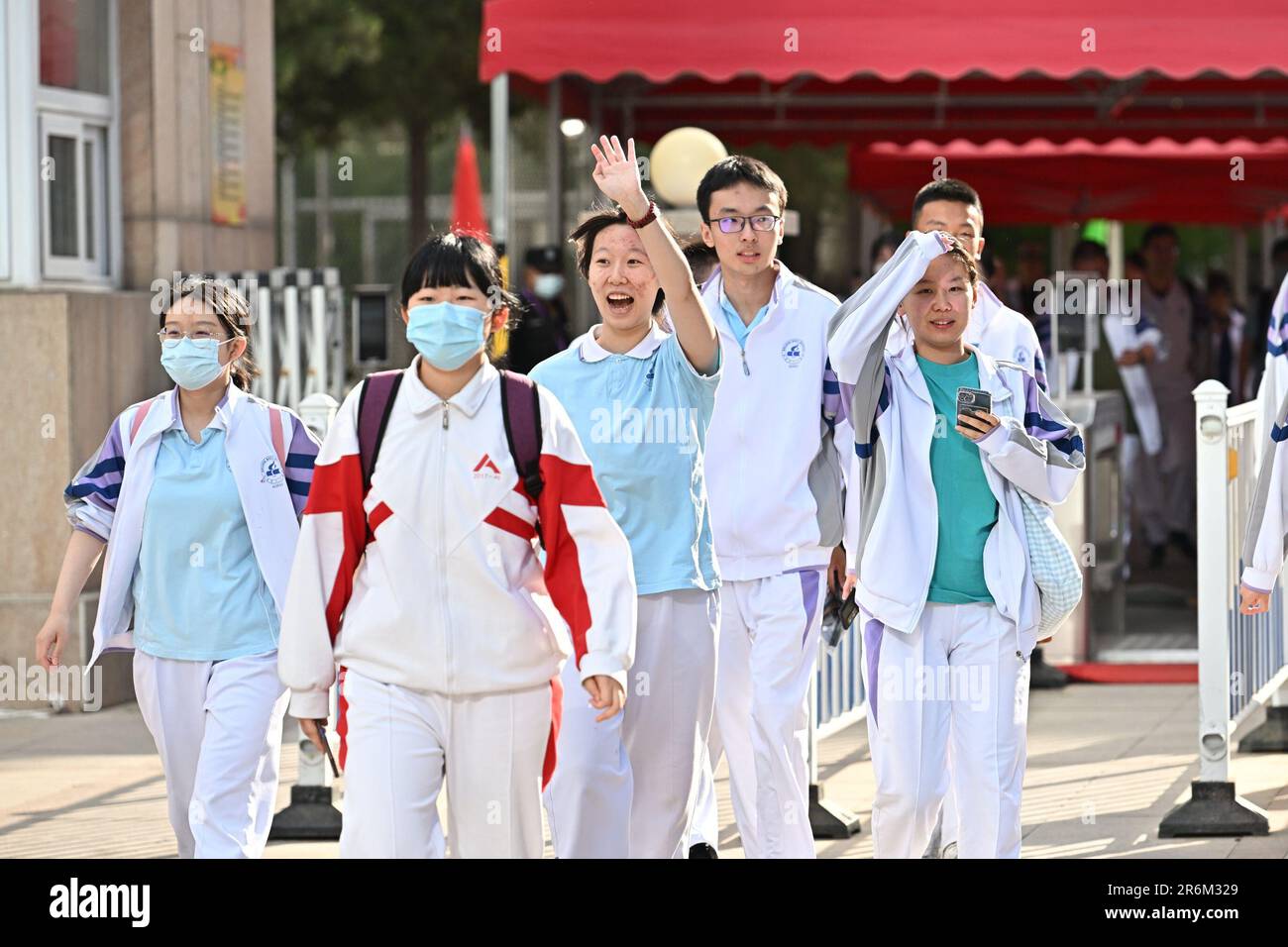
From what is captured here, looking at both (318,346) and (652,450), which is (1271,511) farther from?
(318,346)

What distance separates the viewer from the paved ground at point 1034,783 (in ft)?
23.6

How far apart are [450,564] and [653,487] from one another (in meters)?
1.05

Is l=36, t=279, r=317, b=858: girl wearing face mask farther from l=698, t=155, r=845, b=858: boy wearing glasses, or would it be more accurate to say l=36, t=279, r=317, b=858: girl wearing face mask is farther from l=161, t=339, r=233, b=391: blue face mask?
l=698, t=155, r=845, b=858: boy wearing glasses

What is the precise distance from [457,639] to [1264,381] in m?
3.78

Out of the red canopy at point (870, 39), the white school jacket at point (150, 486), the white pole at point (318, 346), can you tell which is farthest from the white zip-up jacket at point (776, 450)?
the red canopy at point (870, 39)

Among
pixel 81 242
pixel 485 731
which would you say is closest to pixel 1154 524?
pixel 81 242

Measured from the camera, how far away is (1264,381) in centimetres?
734

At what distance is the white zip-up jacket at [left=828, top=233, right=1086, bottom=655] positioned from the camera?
18.1ft

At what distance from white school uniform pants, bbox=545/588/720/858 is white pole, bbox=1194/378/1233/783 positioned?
91.8 inches

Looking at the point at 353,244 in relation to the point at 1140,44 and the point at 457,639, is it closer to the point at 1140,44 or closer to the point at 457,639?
the point at 1140,44

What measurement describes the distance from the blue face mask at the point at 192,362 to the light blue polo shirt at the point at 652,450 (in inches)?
37.9

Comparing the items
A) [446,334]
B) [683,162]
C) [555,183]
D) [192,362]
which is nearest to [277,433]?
[192,362]

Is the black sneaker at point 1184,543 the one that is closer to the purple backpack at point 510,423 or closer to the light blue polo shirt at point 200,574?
the light blue polo shirt at point 200,574

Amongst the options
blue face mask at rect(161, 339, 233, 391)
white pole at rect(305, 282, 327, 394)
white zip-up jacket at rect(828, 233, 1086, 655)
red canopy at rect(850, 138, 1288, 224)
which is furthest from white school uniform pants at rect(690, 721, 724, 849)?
red canopy at rect(850, 138, 1288, 224)
